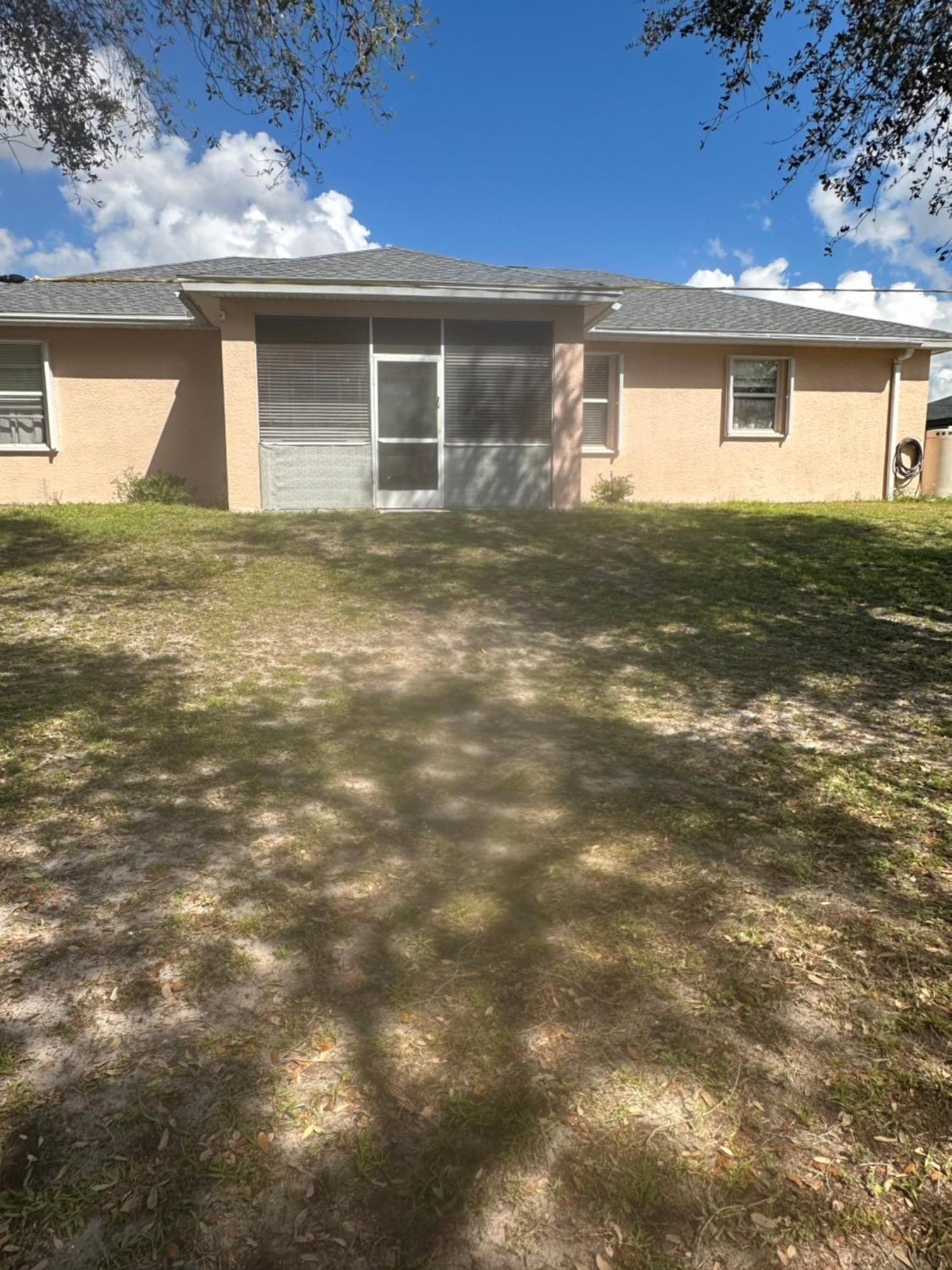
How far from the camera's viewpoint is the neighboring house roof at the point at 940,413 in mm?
27938

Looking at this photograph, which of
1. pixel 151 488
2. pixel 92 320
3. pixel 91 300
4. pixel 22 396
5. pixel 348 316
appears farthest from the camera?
pixel 91 300

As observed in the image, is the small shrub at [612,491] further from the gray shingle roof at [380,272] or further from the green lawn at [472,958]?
the green lawn at [472,958]

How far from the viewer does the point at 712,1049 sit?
2357mm

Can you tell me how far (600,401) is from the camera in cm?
1514

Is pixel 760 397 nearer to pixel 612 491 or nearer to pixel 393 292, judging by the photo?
pixel 612 491

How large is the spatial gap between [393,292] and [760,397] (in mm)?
7318

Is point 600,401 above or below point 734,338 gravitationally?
below

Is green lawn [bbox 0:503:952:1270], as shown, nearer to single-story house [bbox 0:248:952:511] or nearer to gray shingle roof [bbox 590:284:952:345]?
single-story house [bbox 0:248:952:511]

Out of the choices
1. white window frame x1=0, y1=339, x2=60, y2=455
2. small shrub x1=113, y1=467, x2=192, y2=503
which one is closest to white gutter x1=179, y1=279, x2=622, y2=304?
small shrub x1=113, y1=467, x2=192, y2=503

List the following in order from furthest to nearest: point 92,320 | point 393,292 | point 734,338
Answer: point 734,338, point 92,320, point 393,292

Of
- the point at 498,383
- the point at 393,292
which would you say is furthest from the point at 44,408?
the point at 498,383

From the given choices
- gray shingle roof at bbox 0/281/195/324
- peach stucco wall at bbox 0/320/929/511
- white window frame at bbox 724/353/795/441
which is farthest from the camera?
white window frame at bbox 724/353/795/441

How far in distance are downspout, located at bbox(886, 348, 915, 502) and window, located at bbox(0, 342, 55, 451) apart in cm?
1478

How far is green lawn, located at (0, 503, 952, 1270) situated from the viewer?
1.90 m
